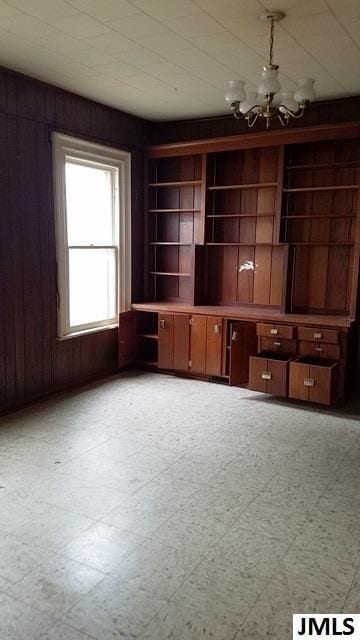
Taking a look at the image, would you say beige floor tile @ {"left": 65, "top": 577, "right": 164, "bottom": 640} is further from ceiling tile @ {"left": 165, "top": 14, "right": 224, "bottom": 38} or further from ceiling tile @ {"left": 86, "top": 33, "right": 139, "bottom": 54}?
ceiling tile @ {"left": 86, "top": 33, "right": 139, "bottom": 54}

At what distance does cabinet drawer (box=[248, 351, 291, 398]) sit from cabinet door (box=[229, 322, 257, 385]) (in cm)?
18

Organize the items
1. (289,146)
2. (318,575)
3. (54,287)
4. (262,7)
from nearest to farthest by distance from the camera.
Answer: (318,575)
(262,7)
(54,287)
(289,146)

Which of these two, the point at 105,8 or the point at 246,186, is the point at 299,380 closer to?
the point at 246,186

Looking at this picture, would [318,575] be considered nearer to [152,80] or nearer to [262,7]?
[262,7]

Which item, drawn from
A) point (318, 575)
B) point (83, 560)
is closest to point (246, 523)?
point (318, 575)

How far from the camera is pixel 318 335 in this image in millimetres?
4305

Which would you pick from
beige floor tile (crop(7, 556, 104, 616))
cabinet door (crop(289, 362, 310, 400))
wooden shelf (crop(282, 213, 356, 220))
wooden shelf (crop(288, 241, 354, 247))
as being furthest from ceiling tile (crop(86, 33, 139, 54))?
beige floor tile (crop(7, 556, 104, 616))

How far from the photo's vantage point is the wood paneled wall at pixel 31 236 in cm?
388

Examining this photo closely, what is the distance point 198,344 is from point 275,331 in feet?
2.75

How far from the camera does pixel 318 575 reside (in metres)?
2.11

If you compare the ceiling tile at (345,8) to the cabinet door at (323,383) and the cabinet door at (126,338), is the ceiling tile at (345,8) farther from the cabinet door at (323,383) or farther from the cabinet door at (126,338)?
the cabinet door at (126,338)

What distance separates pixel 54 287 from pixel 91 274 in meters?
0.64

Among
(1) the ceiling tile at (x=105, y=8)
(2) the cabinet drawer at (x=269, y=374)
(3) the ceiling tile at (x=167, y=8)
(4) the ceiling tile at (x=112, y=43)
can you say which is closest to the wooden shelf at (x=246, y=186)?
(2) the cabinet drawer at (x=269, y=374)

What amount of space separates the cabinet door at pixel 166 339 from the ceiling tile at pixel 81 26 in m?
2.71
